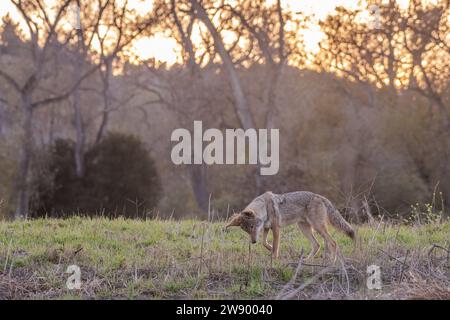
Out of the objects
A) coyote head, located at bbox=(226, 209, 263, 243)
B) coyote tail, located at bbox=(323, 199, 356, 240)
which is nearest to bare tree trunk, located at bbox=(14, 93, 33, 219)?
coyote head, located at bbox=(226, 209, 263, 243)

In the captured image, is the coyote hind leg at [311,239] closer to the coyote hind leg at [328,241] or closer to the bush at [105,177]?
the coyote hind leg at [328,241]

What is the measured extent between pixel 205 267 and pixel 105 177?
937 inches

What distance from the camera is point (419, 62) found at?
1093 inches

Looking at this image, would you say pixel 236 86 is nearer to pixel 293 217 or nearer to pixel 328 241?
pixel 293 217

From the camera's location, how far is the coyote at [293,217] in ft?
29.3

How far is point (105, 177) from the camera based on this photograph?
3125 centimetres

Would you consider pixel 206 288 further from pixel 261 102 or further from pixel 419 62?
pixel 261 102

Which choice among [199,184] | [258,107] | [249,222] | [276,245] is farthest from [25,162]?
[276,245]

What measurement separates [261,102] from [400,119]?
8.50 meters

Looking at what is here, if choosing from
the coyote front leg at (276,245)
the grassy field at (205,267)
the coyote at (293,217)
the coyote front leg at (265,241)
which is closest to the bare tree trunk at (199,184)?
the grassy field at (205,267)

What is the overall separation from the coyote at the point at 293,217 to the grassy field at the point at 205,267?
304 millimetres

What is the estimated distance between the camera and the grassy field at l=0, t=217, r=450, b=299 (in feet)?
24.1

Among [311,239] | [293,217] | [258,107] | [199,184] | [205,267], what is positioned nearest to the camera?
[205,267]

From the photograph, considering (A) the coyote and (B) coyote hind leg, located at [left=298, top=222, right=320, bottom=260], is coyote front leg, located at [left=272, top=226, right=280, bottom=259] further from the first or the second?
(B) coyote hind leg, located at [left=298, top=222, right=320, bottom=260]
